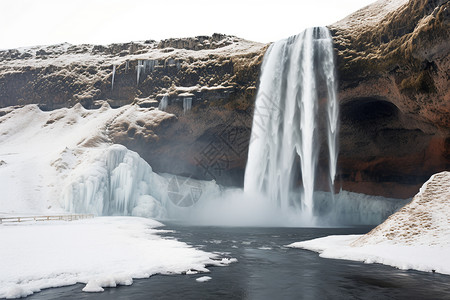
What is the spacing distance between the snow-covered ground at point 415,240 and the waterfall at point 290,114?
1803 cm

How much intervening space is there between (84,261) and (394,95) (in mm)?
31387

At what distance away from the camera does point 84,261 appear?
1264 centimetres

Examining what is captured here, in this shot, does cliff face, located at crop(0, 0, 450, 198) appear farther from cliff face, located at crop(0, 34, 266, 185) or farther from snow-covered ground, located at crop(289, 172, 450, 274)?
snow-covered ground, located at crop(289, 172, 450, 274)

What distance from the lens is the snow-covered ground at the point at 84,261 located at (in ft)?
34.2

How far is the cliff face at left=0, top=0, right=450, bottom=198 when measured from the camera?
1211 inches

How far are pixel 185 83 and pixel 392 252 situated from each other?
40.2 metres

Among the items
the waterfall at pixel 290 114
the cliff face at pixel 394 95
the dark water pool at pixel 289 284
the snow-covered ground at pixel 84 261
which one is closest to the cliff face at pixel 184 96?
the waterfall at pixel 290 114

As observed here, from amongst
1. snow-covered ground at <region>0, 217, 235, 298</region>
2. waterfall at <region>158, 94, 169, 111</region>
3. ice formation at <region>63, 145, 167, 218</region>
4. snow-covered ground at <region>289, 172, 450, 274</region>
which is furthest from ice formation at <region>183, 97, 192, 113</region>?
snow-covered ground at <region>289, 172, 450, 274</region>

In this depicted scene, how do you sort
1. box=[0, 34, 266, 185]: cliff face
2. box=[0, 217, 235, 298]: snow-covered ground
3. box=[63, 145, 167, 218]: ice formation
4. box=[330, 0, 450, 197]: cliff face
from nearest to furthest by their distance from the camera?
box=[0, 217, 235, 298]: snow-covered ground
box=[330, 0, 450, 197]: cliff face
box=[63, 145, 167, 218]: ice formation
box=[0, 34, 266, 185]: cliff face

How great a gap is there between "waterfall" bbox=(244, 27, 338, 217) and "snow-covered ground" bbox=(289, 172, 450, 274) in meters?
18.0

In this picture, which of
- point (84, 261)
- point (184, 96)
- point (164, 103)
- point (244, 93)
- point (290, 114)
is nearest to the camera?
point (84, 261)

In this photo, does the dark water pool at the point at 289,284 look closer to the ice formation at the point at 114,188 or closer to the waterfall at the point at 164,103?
the ice formation at the point at 114,188

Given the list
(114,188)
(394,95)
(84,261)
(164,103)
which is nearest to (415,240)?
(84,261)

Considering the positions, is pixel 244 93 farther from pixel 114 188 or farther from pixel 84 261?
pixel 84 261
